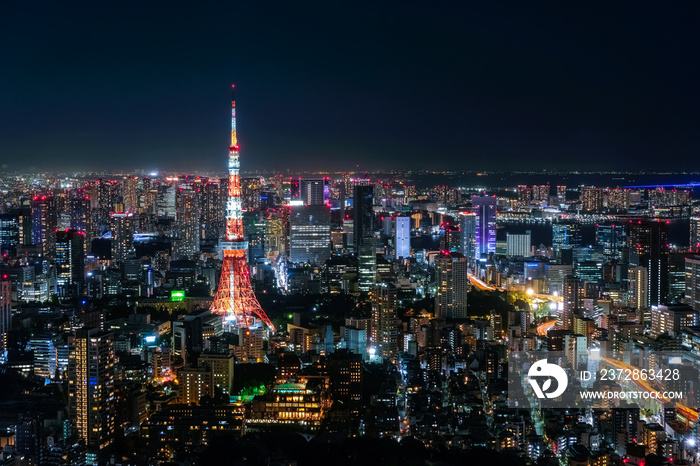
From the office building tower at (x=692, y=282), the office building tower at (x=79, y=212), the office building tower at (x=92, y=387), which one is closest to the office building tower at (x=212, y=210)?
the office building tower at (x=79, y=212)

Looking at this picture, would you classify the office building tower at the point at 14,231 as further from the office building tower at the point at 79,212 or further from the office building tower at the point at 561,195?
the office building tower at the point at 561,195

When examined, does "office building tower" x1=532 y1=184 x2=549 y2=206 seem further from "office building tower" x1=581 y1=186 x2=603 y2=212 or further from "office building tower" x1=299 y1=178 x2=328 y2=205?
"office building tower" x1=299 y1=178 x2=328 y2=205

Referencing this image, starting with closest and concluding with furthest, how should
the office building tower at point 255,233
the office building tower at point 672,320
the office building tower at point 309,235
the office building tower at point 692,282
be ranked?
the office building tower at point 672,320 → the office building tower at point 692,282 → the office building tower at point 255,233 → the office building tower at point 309,235

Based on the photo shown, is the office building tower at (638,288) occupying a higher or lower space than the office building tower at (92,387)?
higher

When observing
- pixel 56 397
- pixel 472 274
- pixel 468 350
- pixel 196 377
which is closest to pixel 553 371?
pixel 468 350

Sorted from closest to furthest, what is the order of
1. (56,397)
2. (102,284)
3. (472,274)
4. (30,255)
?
(56,397) → (102,284) → (30,255) → (472,274)

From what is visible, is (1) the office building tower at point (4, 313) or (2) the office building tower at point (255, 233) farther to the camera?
(2) the office building tower at point (255, 233)

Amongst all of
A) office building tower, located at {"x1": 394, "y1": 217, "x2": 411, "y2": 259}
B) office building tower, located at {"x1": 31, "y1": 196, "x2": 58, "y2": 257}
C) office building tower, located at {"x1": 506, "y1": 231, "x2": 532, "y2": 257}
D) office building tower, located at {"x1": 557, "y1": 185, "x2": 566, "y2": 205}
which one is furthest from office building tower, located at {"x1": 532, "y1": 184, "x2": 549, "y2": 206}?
office building tower, located at {"x1": 31, "y1": 196, "x2": 58, "y2": 257}

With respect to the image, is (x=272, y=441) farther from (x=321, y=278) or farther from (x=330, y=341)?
(x=321, y=278)
